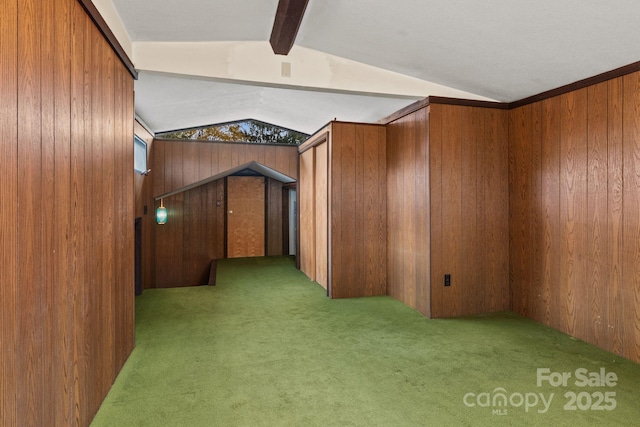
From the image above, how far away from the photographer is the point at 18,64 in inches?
50.6

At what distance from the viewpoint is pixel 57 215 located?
62.9 inches

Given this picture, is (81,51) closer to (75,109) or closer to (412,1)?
(75,109)

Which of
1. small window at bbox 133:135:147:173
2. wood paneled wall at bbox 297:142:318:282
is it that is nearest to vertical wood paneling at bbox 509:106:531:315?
wood paneled wall at bbox 297:142:318:282

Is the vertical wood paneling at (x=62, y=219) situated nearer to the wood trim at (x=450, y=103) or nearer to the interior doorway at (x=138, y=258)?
the wood trim at (x=450, y=103)

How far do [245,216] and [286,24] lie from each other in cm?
555

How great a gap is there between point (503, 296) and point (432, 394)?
2113 millimetres

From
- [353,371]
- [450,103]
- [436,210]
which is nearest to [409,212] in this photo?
[436,210]

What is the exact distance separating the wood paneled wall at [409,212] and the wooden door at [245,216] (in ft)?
13.3

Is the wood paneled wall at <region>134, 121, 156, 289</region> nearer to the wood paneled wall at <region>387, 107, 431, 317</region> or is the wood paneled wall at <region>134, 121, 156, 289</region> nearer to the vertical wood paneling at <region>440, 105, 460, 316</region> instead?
the wood paneled wall at <region>387, 107, 431, 317</region>

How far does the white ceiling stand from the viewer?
7.78ft

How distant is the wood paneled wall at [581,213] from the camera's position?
276 cm

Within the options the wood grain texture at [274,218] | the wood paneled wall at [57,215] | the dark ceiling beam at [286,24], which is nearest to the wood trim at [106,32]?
the wood paneled wall at [57,215]

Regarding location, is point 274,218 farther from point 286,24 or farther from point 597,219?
point 597,219

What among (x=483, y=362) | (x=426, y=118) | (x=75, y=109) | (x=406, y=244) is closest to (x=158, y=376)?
(x=75, y=109)
